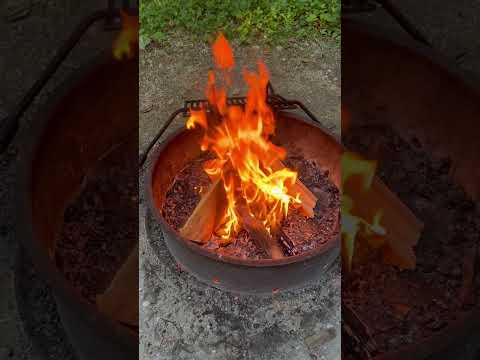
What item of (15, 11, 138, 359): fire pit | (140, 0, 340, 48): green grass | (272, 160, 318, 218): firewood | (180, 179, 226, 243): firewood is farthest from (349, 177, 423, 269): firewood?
(15, 11, 138, 359): fire pit

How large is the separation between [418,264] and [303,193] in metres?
1.01

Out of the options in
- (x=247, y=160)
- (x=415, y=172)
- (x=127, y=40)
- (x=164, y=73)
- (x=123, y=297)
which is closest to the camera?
(x=247, y=160)

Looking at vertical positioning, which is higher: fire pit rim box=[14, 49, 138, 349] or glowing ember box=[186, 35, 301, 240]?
glowing ember box=[186, 35, 301, 240]

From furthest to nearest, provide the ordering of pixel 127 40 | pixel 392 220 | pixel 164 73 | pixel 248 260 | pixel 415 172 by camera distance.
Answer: pixel 415 172 < pixel 127 40 < pixel 164 73 < pixel 392 220 < pixel 248 260

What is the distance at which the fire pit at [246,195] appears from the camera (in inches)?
113

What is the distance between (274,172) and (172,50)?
1.29 m

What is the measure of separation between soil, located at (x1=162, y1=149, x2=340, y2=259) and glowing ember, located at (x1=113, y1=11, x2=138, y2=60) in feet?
2.91

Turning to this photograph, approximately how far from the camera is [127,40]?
3959 millimetres

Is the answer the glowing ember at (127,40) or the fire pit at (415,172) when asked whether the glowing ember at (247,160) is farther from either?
the glowing ember at (127,40)

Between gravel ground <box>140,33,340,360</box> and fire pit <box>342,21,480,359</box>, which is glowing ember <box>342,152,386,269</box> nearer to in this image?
fire pit <box>342,21,480,359</box>

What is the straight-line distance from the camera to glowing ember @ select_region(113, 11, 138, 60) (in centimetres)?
371

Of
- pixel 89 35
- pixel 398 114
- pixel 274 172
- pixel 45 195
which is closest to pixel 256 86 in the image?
pixel 274 172

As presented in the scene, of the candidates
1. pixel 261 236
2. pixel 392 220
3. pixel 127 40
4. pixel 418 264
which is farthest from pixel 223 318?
pixel 127 40

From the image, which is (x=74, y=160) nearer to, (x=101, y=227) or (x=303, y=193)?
(x=101, y=227)
